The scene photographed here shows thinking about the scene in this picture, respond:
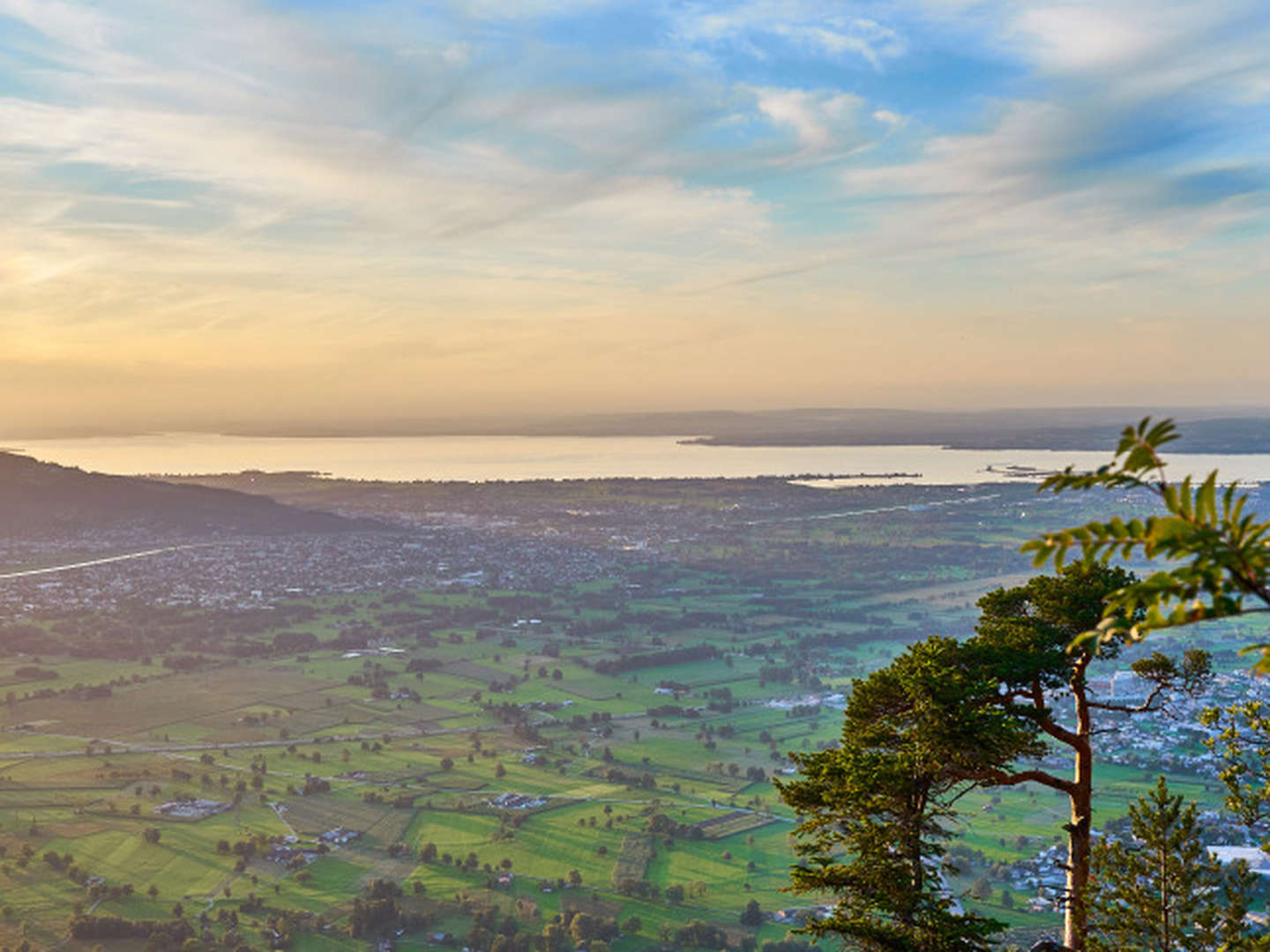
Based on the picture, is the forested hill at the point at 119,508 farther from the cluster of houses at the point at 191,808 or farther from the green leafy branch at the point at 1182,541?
the green leafy branch at the point at 1182,541

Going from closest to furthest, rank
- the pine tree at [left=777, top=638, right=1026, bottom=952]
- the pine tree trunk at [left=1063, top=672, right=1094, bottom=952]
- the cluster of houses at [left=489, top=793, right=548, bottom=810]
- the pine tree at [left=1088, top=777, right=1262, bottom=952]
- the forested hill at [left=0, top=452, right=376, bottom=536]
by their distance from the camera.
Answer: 1. the pine tree at [left=777, top=638, right=1026, bottom=952]
2. the pine tree at [left=1088, top=777, right=1262, bottom=952]
3. the pine tree trunk at [left=1063, top=672, right=1094, bottom=952]
4. the cluster of houses at [left=489, top=793, right=548, bottom=810]
5. the forested hill at [left=0, top=452, right=376, bottom=536]

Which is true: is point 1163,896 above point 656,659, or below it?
above

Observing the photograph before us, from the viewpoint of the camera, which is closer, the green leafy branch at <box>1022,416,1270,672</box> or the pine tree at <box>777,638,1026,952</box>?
the green leafy branch at <box>1022,416,1270,672</box>

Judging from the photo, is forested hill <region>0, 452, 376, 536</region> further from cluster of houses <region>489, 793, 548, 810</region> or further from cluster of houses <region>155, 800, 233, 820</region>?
cluster of houses <region>489, 793, 548, 810</region>

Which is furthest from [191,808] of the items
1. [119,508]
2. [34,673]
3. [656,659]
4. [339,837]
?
[119,508]

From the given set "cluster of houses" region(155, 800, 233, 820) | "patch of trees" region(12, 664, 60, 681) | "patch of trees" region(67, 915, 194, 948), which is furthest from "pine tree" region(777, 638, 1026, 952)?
"patch of trees" region(12, 664, 60, 681)

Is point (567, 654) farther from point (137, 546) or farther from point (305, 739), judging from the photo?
point (137, 546)

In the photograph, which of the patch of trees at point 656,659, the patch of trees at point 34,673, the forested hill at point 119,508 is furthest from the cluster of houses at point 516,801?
the forested hill at point 119,508

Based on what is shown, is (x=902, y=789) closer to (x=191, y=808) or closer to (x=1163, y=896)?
(x=1163, y=896)
